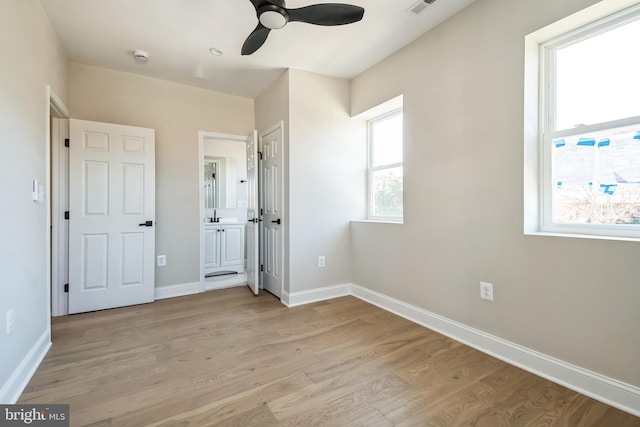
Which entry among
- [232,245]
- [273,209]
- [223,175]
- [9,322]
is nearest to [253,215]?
[273,209]

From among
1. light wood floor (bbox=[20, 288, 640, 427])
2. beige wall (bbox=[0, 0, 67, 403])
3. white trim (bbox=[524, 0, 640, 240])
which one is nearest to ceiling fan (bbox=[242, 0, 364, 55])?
white trim (bbox=[524, 0, 640, 240])

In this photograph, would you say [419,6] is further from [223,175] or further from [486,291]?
[223,175]

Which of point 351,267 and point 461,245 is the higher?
point 461,245

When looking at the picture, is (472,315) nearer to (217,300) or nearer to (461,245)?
(461,245)

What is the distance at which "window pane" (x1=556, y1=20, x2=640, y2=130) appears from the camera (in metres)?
1.63

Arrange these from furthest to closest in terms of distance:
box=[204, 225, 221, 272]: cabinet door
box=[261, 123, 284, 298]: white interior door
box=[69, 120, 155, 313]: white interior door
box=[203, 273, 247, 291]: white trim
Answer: box=[204, 225, 221, 272]: cabinet door → box=[203, 273, 247, 291]: white trim → box=[261, 123, 284, 298]: white interior door → box=[69, 120, 155, 313]: white interior door

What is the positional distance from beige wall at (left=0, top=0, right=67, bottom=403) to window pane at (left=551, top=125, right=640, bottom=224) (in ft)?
11.0

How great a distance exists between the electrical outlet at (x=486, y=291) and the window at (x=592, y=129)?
54 centimetres

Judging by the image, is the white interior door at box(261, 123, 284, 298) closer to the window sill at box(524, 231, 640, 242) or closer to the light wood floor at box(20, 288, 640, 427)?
the light wood floor at box(20, 288, 640, 427)

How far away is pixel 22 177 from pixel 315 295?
265 centimetres

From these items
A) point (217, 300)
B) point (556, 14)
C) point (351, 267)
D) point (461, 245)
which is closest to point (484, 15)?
point (556, 14)

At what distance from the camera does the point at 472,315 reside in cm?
223

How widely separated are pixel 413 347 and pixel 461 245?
2.93 feet

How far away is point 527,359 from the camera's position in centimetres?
190
